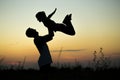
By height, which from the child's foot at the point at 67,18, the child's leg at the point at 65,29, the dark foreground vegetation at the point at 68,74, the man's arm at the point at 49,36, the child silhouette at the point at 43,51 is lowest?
the dark foreground vegetation at the point at 68,74

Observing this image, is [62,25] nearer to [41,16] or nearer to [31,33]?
[41,16]

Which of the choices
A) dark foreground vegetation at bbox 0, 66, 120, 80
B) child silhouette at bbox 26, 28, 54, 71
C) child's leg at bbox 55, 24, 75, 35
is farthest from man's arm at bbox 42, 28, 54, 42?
dark foreground vegetation at bbox 0, 66, 120, 80

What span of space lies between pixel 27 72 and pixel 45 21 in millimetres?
3784

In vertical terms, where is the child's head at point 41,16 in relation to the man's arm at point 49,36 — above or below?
above

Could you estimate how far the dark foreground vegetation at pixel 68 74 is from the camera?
10756 mm

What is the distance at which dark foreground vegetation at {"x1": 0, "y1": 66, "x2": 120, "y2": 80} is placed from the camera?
35.3ft

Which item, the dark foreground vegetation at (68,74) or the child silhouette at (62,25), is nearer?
the child silhouette at (62,25)

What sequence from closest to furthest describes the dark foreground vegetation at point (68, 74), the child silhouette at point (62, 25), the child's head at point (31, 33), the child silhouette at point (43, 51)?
1. the child silhouette at point (62, 25)
2. the child silhouette at point (43, 51)
3. the child's head at point (31, 33)
4. the dark foreground vegetation at point (68, 74)

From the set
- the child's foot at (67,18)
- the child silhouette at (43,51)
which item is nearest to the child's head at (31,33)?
Result: the child silhouette at (43,51)

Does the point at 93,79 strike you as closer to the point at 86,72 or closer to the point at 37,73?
the point at 86,72

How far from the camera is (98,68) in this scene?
1173 cm

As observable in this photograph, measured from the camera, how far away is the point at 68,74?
11469mm

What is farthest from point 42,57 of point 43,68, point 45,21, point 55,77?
point 55,77

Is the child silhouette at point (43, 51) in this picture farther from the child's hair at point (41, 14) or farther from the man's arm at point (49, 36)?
the child's hair at point (41, 14)
